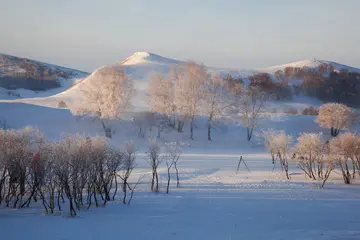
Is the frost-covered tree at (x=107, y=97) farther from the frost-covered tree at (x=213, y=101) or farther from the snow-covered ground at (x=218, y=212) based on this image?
the snow-covered ground at (x=218, y=212)

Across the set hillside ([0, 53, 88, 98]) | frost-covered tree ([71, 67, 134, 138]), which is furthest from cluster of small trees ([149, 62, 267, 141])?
hillside ([0, 53, 88, 98])

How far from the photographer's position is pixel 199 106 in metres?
46.4

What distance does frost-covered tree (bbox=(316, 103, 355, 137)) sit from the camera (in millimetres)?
43188

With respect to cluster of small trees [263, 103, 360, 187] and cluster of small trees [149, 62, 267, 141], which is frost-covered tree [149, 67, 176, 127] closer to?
cluster of small trees [149, 62, 267, 141]

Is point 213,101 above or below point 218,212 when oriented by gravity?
above

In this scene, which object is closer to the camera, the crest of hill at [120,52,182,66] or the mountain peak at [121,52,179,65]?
the crest of hill at [120,52,182,66]

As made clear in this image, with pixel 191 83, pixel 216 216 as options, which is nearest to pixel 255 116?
pixel 191 83

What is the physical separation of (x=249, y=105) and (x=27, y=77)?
3215 inches

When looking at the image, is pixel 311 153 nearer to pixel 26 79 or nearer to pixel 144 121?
pixel 144 121

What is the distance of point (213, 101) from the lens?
150 ft

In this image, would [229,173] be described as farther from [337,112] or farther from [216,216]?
[337,112]

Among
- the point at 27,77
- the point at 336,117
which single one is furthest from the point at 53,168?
the point at 27,77

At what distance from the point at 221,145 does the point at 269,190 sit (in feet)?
69.7

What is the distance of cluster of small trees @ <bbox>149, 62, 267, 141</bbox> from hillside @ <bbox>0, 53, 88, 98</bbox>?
2060 inches
